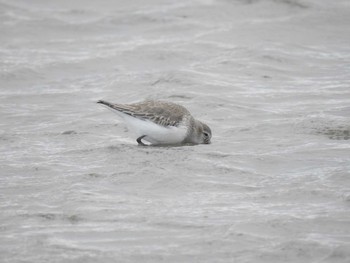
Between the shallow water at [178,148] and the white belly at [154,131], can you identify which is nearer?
the shallow water at [178,148]

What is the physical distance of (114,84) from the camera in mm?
15672

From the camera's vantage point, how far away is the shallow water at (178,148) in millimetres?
8641

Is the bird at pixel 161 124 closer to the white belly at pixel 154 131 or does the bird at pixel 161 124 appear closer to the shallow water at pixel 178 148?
the white belly at pixel 154 131

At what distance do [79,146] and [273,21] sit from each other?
795cm

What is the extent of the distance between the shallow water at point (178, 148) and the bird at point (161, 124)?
18 cm

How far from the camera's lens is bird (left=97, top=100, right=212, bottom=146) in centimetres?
1206

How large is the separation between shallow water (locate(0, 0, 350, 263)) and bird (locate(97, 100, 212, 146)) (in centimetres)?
18

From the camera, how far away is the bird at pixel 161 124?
12062 mm

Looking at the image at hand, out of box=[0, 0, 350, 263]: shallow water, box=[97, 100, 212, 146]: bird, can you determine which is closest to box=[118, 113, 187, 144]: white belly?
box=[97, 100, 212, 146]: bird

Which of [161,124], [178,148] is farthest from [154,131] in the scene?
[178,148]

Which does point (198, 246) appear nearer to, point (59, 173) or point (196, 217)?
point (196, 217)

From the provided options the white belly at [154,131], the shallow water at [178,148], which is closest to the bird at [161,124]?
the white belly at [154,131]

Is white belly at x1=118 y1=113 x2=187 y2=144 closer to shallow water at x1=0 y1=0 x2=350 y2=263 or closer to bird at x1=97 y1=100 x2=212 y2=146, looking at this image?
bird at x1=97 y1=100 x2=212 y2=146

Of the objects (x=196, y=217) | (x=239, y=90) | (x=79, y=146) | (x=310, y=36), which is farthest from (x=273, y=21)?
(x=196, y=217)
